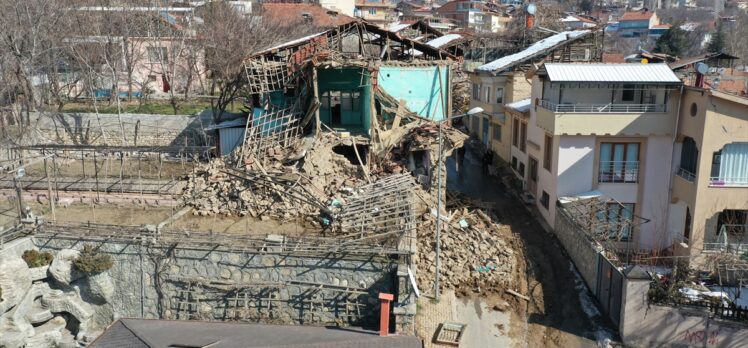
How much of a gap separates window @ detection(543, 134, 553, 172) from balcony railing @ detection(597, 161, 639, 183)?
243 cm

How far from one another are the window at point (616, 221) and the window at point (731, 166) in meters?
3.69

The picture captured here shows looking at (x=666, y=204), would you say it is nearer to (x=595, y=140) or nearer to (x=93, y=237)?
(x=595, y=140)

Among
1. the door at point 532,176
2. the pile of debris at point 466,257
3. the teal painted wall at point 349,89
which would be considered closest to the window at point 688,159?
the door at point 532,176

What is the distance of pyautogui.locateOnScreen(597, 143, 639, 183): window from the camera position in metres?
26.4

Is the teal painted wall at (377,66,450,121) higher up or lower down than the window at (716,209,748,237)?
higher up

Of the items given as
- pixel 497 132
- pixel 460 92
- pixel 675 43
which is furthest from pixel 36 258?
pixel 675 43

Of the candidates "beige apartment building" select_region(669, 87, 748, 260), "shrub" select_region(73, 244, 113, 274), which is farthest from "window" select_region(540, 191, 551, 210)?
"shrub" select_region(73, 244, 113, 274)

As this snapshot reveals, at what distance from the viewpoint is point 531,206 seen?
99.5 feet

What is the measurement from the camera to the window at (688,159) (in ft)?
80.4

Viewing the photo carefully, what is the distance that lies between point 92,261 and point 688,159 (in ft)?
79.4

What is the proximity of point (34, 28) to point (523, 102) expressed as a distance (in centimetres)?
2889

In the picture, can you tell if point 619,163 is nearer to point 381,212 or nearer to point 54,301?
point 381,212

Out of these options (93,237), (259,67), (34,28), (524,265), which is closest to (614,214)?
(524,265)

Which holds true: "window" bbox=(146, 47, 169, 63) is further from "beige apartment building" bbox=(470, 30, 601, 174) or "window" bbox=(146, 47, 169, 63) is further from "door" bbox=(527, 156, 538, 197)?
"door" bbox=(527, 156, 538, 197)
